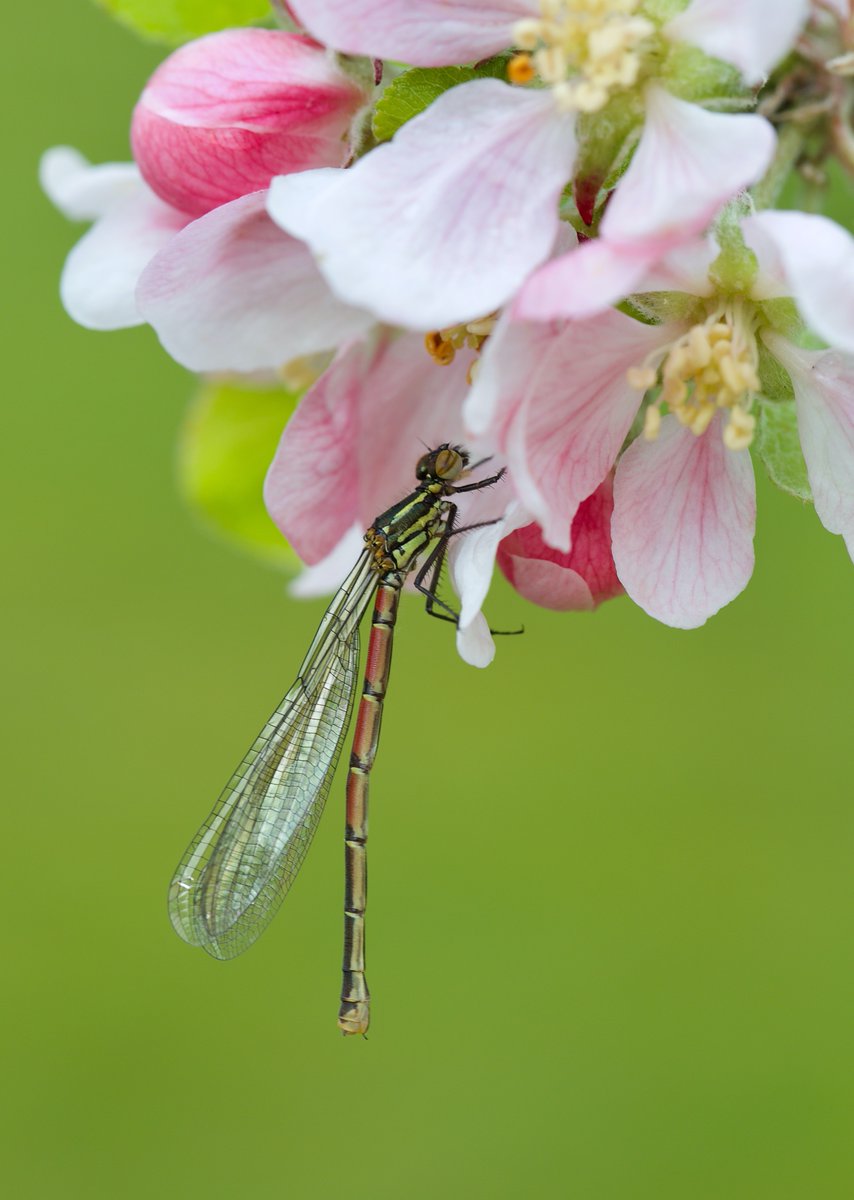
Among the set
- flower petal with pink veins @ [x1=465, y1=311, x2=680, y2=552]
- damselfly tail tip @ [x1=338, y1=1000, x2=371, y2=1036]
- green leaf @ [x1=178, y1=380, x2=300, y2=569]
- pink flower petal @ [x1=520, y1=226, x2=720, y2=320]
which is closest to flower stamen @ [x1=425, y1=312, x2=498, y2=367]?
flower petal with pink veins @ [x1=465, y1=311, x2=680, y2=552]

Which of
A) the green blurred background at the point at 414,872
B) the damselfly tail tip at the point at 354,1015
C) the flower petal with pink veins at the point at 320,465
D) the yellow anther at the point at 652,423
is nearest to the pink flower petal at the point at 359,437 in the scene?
the flower petal with pink veins at the point at 320,465

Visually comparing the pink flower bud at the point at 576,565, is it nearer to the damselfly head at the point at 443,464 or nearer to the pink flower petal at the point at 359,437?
the pink flower petal at the point at 359,437

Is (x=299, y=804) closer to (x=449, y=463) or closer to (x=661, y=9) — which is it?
(x=449, y=463)

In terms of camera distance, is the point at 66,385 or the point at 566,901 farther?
the point at 66,385

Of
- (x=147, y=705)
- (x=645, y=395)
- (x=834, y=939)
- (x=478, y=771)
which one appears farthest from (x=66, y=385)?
(x=645, y=395)

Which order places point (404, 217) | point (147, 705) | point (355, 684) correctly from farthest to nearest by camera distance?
point (147, 705), point (355, 684), point (404, 217)

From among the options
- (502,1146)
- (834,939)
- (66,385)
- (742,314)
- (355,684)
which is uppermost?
(66,385)

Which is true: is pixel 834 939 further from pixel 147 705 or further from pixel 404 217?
pixel 404 217
